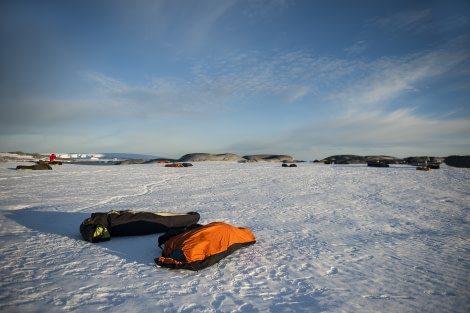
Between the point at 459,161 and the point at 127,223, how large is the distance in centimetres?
3583

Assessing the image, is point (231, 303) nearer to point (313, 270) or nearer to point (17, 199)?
point (313, 270)

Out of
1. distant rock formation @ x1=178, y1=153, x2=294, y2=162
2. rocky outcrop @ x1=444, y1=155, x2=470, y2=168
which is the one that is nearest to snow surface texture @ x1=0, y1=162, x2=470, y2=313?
rocky outcrop @ x1=444, y1=155, x2=470, y2=168

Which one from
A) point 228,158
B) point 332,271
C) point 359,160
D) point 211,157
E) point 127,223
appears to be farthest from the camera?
point 228,158

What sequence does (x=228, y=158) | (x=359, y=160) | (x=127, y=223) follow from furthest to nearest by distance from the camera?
(x=228, y=158), (x=359, y=160), (x=127, y=223)

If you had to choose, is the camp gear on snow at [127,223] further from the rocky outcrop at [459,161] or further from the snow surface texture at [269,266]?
the rocky outcrop at [459,161]

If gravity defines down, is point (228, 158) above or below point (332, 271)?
above

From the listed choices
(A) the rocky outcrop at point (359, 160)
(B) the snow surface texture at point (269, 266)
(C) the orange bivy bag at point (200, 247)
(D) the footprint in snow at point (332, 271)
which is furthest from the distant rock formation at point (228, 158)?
(D) the footprint in snow at point (332, 271)

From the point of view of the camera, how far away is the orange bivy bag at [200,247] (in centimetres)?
389

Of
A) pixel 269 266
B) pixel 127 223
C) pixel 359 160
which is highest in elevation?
pixel 359 160

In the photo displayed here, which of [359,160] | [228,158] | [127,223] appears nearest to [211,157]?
[228,158]

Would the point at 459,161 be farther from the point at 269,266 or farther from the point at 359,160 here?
the point at 269,266

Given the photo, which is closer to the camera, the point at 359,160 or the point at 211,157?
the point at 359,160

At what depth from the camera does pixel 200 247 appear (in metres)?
4.02

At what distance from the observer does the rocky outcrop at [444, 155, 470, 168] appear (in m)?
27.0
